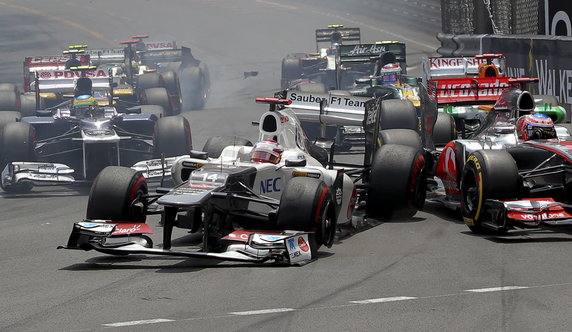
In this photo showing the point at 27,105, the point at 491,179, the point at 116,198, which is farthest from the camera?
the point at 27,105

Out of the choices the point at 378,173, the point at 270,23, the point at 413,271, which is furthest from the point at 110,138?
the point at 270,23

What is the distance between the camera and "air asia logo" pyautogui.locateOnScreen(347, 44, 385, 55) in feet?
99.0

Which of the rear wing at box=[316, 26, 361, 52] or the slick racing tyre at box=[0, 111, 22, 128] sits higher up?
the rear wing at box=[316, 26, 361, 52]

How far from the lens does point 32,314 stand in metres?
8.52

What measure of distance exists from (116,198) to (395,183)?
3.71 meters

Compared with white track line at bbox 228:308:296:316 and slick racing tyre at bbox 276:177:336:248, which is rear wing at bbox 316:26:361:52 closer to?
slick racing tyre at bbox 276:177:336:248

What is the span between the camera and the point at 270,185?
1248cm

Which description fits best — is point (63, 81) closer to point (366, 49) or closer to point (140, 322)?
point (366, 49)

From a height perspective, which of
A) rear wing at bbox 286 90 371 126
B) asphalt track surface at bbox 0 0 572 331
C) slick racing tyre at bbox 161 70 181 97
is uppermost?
slick racing tyre at bbox 161 70 181 97

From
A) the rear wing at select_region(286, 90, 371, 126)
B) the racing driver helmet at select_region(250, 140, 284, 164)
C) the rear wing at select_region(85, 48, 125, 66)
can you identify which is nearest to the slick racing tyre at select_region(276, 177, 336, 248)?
the racing driver helmet at select_region(250, 140, 284, 164)

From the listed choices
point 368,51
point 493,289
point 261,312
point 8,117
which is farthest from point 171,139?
point 261,312

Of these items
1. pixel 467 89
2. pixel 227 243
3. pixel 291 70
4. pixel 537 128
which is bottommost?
pixel 227 243

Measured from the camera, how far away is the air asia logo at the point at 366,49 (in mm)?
30188

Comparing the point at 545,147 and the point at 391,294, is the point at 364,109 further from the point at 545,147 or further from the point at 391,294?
the point at 391,294
